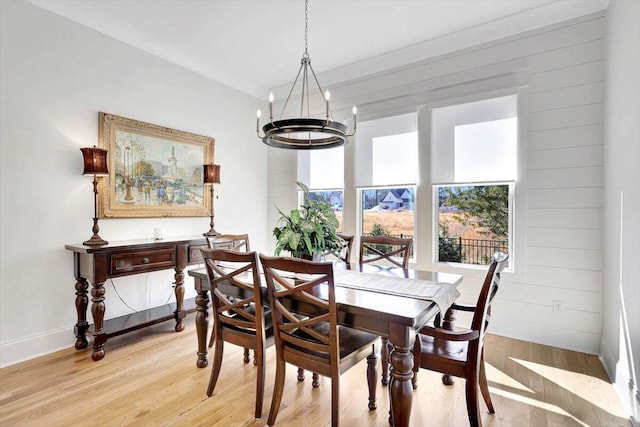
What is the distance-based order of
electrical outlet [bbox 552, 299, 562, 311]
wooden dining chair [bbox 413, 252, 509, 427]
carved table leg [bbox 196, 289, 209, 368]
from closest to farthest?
wooden dining chair [bbox 413, 252, 509, 427], carved table leg [bbox 196, 289, 209, 368], electrical outlet [bbox 552, 299, 562, 311]

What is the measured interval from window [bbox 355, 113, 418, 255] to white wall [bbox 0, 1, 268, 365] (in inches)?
94.9

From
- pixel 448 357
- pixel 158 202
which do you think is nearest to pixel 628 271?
pixel 448 357

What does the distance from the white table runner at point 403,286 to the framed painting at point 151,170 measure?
2.38 metres

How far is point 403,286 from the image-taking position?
2.06 m

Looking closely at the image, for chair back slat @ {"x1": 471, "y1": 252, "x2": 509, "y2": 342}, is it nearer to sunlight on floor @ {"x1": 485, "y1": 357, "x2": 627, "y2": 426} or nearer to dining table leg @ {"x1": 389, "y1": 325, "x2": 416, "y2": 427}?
dining table leg @ {"x1": 389, "y1": 325, "x2": 416, "y2": 427}

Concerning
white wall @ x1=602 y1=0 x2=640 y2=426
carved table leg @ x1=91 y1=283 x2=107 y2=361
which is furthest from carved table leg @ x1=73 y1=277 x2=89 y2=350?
white wall @ x1=602 y1=0 x2=640 y2=426

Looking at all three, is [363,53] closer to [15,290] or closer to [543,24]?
[543,24]

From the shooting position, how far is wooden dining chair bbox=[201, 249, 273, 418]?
1939mm

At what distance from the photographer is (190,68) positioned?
396 centimetres

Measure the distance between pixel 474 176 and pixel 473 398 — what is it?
2320mm

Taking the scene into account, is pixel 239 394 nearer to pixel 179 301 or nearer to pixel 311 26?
pixel 179 301

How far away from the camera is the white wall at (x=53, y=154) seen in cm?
265

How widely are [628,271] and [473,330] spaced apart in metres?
1.34

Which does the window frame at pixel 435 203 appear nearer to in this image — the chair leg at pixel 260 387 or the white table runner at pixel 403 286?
the white table runner at pixel 403 286
